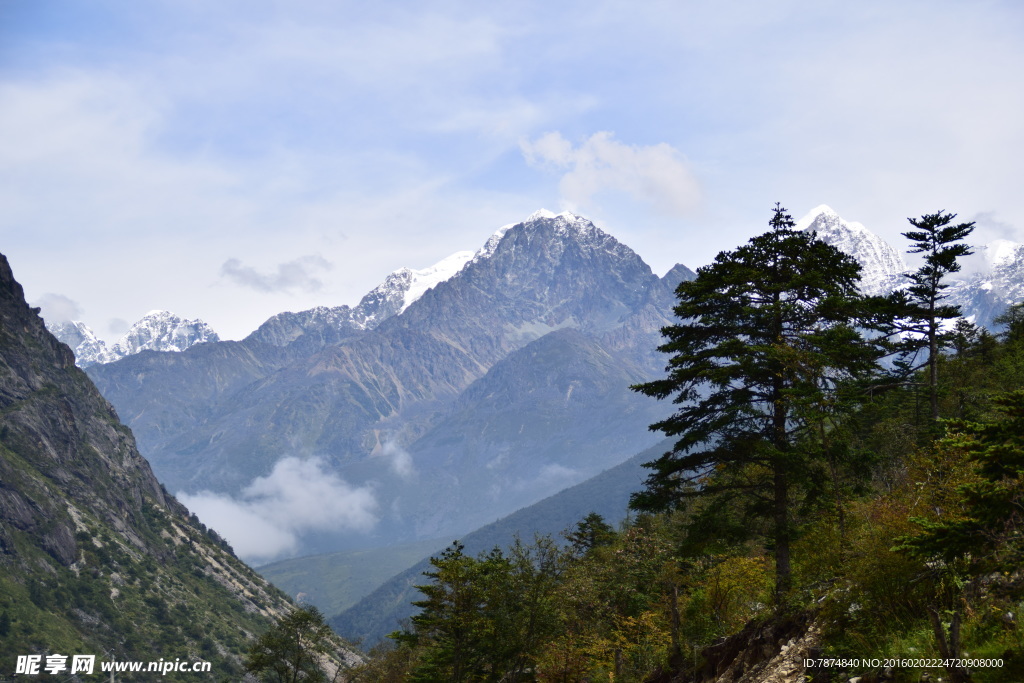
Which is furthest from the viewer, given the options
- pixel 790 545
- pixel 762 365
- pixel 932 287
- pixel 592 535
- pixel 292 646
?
A: pixel 592 535

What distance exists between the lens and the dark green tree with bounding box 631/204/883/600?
90.8 ft

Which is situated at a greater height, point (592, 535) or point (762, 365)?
point (762, 365)

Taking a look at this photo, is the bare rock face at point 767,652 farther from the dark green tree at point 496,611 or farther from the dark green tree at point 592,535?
the dark green tree at point 592,535

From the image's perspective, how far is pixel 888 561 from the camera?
716 inches

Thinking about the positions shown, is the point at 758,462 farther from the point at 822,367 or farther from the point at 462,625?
the point at 462,625

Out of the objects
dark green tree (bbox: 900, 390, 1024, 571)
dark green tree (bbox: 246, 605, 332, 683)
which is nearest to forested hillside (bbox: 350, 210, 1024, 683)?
dark green tree (bbox: 900, 390, 1024, 571)

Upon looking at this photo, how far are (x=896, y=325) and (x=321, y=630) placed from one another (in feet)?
217

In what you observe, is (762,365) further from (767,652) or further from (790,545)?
(767,652)

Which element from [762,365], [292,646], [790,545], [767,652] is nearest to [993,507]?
[767,652]

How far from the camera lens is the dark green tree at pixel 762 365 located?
90.8 feet

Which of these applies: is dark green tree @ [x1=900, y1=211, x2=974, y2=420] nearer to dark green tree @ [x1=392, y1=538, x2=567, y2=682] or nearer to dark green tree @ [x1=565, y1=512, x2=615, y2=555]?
dark green tree @ [x1=392, y1=538, x2=567, y2=682]

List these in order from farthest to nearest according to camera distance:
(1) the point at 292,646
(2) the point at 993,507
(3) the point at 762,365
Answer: (1) the point at 292,646
(3) the point at 762,365
(2) the point at 993,507

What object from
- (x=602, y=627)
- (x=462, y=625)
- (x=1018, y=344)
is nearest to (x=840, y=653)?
(x=602, y=627)

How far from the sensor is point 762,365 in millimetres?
28156
